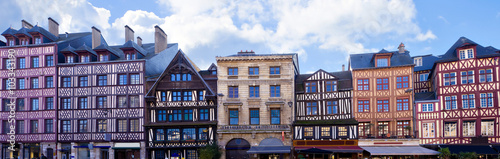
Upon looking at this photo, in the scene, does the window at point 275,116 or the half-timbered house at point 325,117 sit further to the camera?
the window at point 275,116

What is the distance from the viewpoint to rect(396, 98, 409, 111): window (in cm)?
2808

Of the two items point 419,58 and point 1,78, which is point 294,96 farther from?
point 1,78

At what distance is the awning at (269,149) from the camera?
2717cm

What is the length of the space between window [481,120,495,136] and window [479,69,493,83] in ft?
8.98

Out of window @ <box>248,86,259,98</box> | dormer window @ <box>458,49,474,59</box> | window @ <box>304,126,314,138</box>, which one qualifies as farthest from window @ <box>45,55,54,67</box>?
dormer window @ <box>458,49,474,59</box>

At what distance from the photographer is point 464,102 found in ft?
88.3

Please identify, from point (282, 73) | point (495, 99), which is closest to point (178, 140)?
point (282, 73)

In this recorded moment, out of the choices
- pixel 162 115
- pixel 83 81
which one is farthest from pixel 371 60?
pixel 83 81

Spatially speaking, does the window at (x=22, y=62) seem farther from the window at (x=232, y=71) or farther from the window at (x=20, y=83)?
the window at (x=232, y=71)

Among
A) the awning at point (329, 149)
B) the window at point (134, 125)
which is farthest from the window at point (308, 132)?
the window at point (134, 125)

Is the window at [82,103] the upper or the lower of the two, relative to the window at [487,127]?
upper

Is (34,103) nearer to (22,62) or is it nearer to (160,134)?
(22,62)

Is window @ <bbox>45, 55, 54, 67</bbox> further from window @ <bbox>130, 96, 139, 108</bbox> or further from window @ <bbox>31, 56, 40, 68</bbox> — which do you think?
window @ <bbox>130, 96, 139, 108</bbox>

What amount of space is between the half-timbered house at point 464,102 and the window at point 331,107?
5551mm
